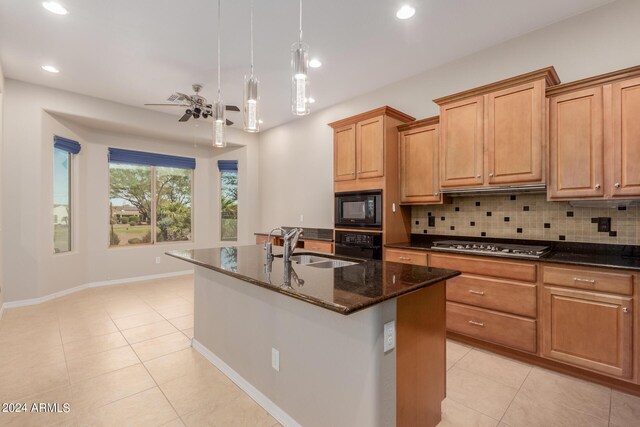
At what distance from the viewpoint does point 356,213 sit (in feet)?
12.1

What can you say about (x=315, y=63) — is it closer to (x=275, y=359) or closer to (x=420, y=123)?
(x=420, y=123)

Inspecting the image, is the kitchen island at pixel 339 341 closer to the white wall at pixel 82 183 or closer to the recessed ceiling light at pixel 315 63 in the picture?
the recessed ceiling light at pixel 315 63

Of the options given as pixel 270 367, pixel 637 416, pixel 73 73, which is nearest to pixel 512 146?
pixel 637 416

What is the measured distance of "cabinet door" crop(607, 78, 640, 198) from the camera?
213 cm

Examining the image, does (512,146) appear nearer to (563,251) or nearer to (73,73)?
(563,251)

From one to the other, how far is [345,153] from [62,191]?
4483 millimetres

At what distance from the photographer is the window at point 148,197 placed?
5.42 m

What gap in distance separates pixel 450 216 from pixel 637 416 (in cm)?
206

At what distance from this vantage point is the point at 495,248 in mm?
2777

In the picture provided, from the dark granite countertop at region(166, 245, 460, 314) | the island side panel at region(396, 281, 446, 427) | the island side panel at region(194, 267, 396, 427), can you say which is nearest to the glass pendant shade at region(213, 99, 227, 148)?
the dark granite countertop at region(166, 245, 460, 314)

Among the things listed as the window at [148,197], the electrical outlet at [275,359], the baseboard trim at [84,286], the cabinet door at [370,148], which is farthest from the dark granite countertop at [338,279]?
the window at [148,197]

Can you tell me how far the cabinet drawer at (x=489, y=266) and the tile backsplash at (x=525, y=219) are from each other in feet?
2.01

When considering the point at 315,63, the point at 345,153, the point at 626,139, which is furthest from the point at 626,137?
the point at 315,63

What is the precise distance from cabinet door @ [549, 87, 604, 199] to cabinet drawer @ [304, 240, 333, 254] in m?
2.50
